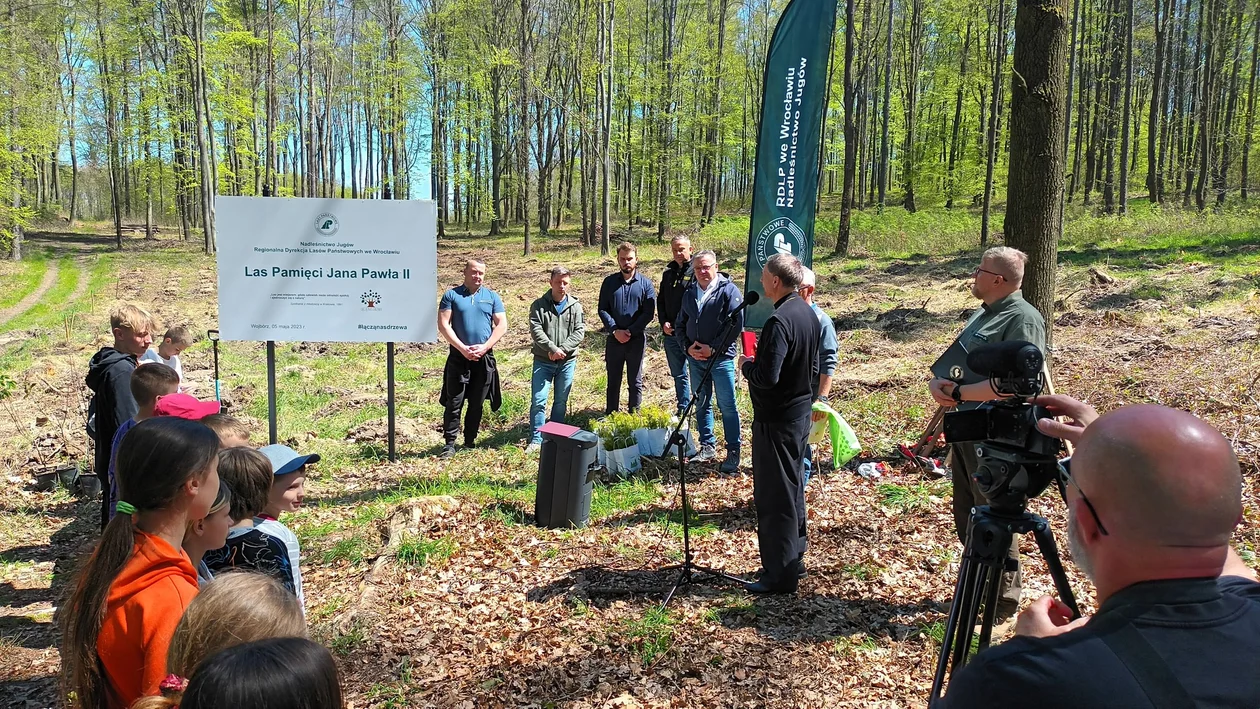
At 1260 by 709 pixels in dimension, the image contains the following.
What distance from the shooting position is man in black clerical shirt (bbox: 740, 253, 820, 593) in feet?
14.0

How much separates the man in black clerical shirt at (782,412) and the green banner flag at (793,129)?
3014 mm

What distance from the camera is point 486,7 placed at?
32281mm

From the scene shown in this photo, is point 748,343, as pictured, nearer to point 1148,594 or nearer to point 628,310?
point 628,310

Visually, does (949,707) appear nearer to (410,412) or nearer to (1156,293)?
(410,412)

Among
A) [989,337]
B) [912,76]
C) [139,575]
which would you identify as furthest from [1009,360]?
[912,76]

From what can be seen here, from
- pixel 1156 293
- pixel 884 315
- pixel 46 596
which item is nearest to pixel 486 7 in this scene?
pixel 884 315

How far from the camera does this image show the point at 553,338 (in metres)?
7.87

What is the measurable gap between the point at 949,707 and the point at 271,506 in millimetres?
2642

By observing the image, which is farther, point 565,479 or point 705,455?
point 705,455

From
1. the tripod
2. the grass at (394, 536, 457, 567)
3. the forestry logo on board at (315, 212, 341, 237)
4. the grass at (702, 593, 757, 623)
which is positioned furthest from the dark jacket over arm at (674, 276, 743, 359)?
the tripod

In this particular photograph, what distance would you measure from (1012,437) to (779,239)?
5522 mm

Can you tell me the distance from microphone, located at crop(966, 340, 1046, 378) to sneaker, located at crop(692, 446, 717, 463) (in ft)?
16.1

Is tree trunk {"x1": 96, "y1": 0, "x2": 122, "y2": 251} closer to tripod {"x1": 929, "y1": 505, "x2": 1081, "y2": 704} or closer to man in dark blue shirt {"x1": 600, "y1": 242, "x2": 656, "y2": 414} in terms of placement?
man in dark blue shirt {"x1": 600, "y1": 242, "x2": 656, "y2": 414}


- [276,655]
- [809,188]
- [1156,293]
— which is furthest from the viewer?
[1156,293]
